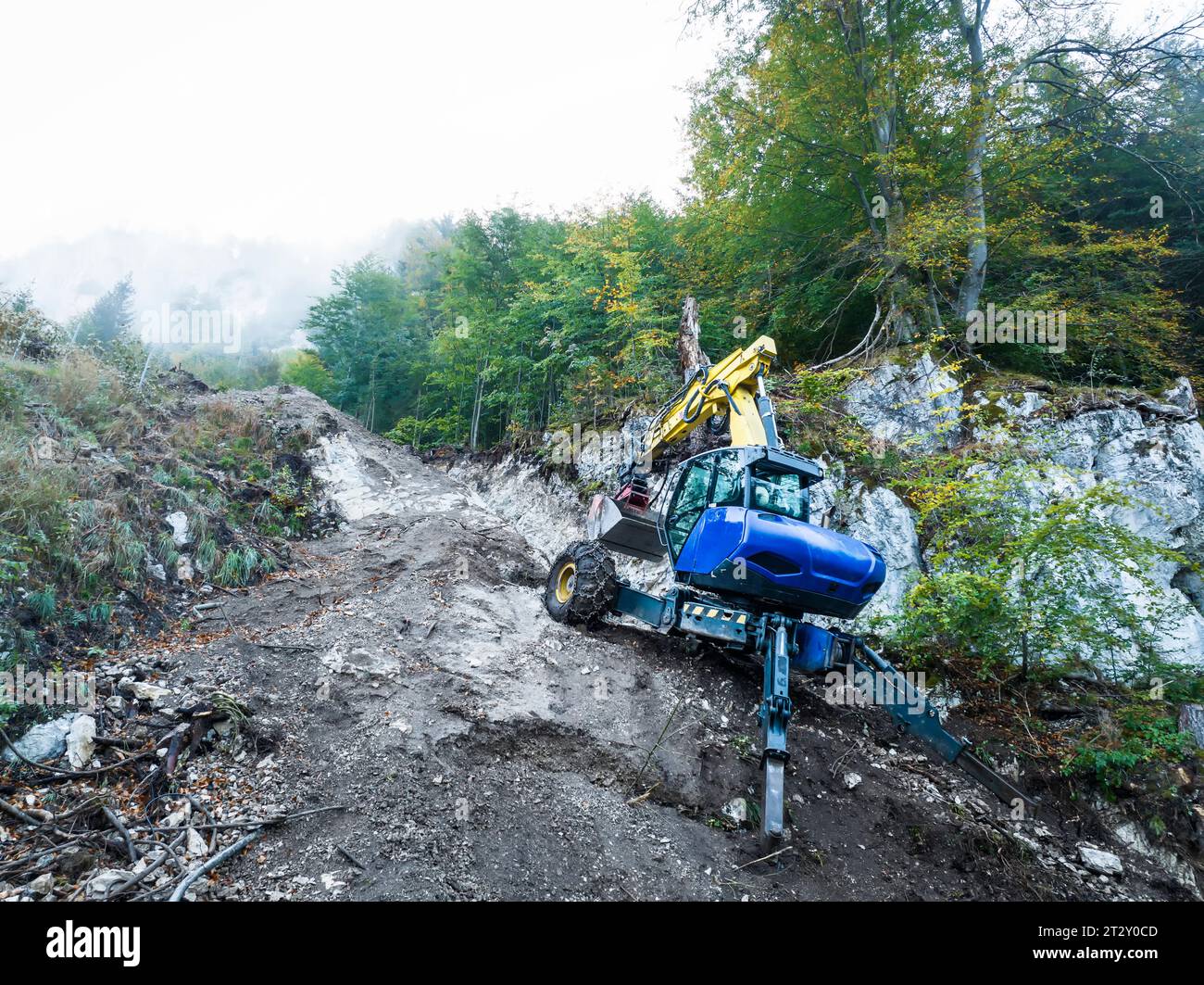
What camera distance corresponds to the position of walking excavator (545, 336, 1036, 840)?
402 cm

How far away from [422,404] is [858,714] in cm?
1783

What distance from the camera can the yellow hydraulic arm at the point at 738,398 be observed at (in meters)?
4.88

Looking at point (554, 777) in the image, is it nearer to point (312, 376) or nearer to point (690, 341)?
point (690, 341)

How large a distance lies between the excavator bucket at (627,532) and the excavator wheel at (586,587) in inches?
10.1

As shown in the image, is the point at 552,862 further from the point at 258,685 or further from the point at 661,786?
the point at 258,685

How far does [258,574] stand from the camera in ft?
21.0

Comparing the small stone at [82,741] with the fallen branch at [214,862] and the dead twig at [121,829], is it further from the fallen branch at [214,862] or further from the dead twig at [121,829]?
the fallen branch at [214,862]

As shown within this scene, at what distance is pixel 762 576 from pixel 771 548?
0.78 ft

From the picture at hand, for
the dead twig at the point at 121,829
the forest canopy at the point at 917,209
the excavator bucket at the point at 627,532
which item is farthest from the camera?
the forest canopy at the point at 917,209

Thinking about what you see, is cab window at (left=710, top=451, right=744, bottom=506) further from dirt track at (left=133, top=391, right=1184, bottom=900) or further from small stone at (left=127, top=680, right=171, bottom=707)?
small stone at (left=127, top=680, right=171, bottom=707)

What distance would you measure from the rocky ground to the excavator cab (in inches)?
46.1

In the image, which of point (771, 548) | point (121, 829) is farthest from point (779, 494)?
point (121, 829)

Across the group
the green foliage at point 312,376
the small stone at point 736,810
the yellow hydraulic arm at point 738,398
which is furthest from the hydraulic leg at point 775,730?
the green foliage at point 312,376

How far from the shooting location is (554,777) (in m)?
3.67
